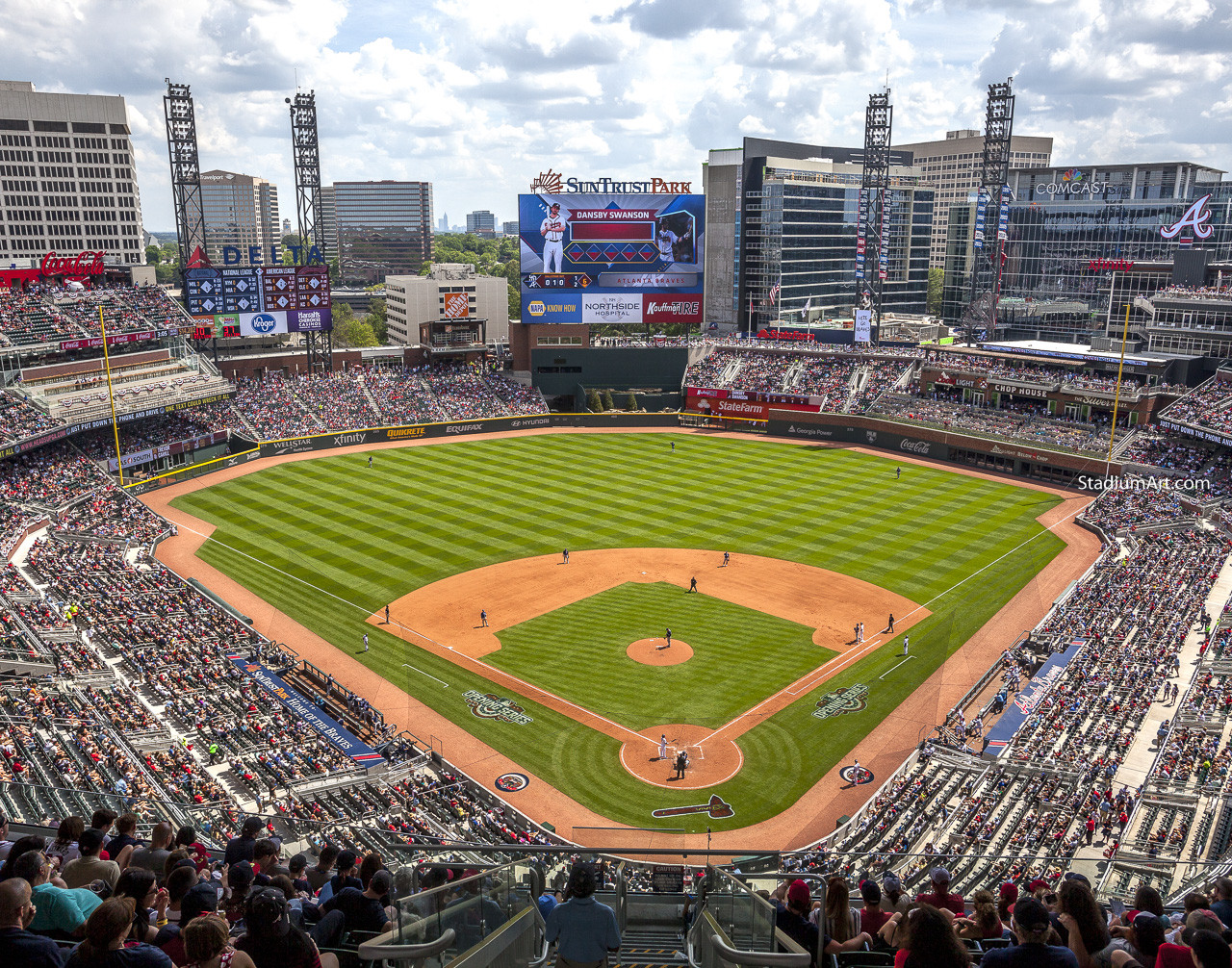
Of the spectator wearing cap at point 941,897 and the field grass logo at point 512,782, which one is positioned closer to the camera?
the spectator wearing cap at point 941,897

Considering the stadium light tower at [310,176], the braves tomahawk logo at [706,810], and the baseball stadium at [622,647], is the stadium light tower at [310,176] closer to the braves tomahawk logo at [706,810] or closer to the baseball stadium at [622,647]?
the baseball stadium at [622,647]

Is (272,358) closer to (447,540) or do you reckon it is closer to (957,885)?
(447,540)

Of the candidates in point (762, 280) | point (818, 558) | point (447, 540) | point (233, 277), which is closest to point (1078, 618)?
point (818, 558)

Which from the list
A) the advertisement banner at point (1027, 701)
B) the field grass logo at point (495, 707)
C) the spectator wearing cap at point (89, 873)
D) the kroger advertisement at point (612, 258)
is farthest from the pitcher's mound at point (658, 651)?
the kroger advertisement at point (612, 258)

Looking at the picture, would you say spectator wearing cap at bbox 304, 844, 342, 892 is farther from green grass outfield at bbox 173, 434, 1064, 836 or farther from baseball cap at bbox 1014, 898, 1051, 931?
green grass outfield at bbox 173, 434, 1064, 836

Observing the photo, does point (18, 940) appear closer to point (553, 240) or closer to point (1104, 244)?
point (553, 240)
